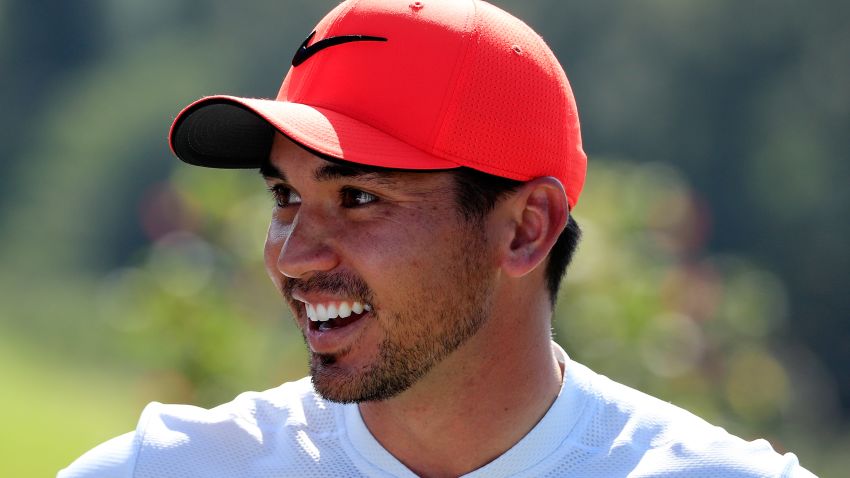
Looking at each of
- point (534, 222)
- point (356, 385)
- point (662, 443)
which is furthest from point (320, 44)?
point (662, 443)

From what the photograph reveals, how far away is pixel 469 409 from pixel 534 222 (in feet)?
1.11

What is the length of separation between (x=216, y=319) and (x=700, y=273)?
8.47 feet

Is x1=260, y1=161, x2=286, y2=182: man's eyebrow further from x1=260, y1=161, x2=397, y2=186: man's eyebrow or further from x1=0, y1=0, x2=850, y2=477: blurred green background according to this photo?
x1=0, y1=0, x2=850, y2=477: blurred green background

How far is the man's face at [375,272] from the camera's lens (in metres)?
2.09

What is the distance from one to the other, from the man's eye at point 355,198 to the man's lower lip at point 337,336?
18 cm

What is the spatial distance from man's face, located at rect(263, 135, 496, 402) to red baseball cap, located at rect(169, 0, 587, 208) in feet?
0.21

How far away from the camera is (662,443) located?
2.23 m

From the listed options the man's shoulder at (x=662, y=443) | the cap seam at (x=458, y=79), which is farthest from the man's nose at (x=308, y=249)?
the man's shoulder at (x=662, y=443)

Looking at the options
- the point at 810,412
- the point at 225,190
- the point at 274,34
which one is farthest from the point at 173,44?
the point at 225,190

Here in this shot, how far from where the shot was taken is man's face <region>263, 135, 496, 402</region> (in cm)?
209

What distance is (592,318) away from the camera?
6.03 metres

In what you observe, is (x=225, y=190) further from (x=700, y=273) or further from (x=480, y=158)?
(x=480, y=158)

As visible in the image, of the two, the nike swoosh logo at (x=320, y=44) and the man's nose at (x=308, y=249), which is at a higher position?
the nike swoosh logo at (x=320, y=44)

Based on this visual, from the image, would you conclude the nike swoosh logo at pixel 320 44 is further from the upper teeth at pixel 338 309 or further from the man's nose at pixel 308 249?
the upper teeth at pixel 338 309
